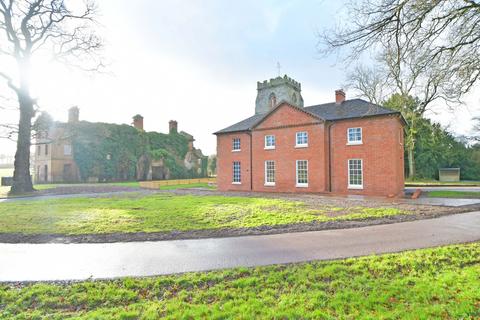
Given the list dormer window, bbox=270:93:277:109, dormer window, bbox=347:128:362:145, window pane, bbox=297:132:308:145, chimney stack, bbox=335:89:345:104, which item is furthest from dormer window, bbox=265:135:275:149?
dormer window, bbox=270:93:277:109

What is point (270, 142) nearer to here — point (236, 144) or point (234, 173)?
point (236, 144)

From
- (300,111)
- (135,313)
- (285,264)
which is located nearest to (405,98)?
(285,264)

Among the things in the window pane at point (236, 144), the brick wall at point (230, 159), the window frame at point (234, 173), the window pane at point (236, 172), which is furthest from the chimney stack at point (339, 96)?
the window pane at point (236, 172)

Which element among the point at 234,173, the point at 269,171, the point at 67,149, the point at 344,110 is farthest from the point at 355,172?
the point at 67,149

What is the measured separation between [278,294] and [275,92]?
42.6 meters

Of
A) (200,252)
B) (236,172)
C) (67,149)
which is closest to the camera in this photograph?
(200,252)

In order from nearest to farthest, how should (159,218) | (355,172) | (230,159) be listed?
1. (159,218)
2. (355,172)
3. (230,159)

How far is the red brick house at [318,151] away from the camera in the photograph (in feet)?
64.0

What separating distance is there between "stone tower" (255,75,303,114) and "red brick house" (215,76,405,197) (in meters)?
17.2

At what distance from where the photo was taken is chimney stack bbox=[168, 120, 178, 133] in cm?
4832

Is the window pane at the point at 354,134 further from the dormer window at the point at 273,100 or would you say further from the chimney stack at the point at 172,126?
the chimney stack at the point at 172,126

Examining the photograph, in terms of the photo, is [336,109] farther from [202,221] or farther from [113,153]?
[113,153]

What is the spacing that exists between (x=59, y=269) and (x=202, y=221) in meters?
5.13

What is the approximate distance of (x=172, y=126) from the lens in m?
48.5
